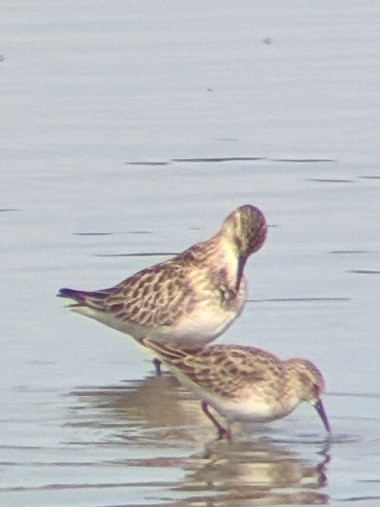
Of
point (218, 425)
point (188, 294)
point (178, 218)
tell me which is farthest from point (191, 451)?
point (178, 218)

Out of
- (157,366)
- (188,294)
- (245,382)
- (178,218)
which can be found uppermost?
(178,218)

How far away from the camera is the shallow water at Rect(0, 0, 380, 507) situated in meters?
10.4

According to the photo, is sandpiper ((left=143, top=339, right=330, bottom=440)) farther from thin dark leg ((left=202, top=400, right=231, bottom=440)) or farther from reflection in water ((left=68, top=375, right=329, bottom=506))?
reflection in water ((left=68, top=375, right=329, bottom=506))

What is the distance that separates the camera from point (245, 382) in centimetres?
1116

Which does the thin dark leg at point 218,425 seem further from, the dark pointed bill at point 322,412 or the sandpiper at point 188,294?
the sandpiper at point 188,294

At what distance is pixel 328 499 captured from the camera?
9.82m

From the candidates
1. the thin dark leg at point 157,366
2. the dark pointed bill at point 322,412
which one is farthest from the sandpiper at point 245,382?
the thin dark leg at point 157,366

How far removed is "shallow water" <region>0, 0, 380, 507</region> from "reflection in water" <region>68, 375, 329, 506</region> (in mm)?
16

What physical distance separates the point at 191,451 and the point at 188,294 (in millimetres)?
2024

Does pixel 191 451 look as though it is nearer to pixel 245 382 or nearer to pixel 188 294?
pixel 245 382

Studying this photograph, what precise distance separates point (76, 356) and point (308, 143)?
15.4ft

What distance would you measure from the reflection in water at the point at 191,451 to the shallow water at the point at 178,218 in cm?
2

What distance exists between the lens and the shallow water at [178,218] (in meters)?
10.4

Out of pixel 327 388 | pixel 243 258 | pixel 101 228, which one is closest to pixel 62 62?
pixel 101 228
